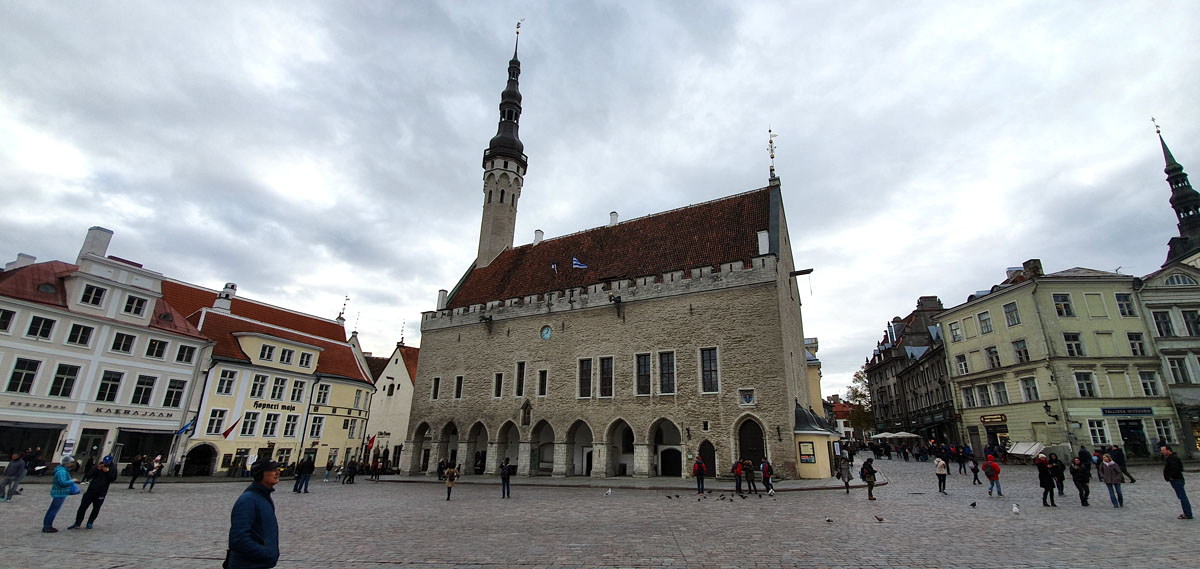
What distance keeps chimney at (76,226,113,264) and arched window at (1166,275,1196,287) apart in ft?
177

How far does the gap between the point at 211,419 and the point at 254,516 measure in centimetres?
2885

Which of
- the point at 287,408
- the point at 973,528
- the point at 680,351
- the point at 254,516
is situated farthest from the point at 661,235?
the point at 254,516

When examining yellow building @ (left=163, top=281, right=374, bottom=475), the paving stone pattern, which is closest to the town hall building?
yellow building @ (left=163, top=281, right=374, bottom=475)

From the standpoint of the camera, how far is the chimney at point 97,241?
24.6 m

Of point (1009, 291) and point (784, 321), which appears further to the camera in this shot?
point (1009, 291)

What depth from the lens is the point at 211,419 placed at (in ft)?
86.7

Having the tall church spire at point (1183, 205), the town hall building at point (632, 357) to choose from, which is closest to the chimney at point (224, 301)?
the town hall building at point (632, 357)

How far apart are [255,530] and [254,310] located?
112 ft

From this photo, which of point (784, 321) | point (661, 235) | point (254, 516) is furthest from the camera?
point (661, 235)

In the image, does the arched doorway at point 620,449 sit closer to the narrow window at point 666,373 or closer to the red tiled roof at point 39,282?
the narrow window at point 666,373

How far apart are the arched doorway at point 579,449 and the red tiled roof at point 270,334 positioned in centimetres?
1680

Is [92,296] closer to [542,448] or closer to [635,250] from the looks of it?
[542,448]

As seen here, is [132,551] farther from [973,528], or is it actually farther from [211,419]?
[211,419]

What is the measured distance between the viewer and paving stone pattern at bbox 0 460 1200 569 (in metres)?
7.02
